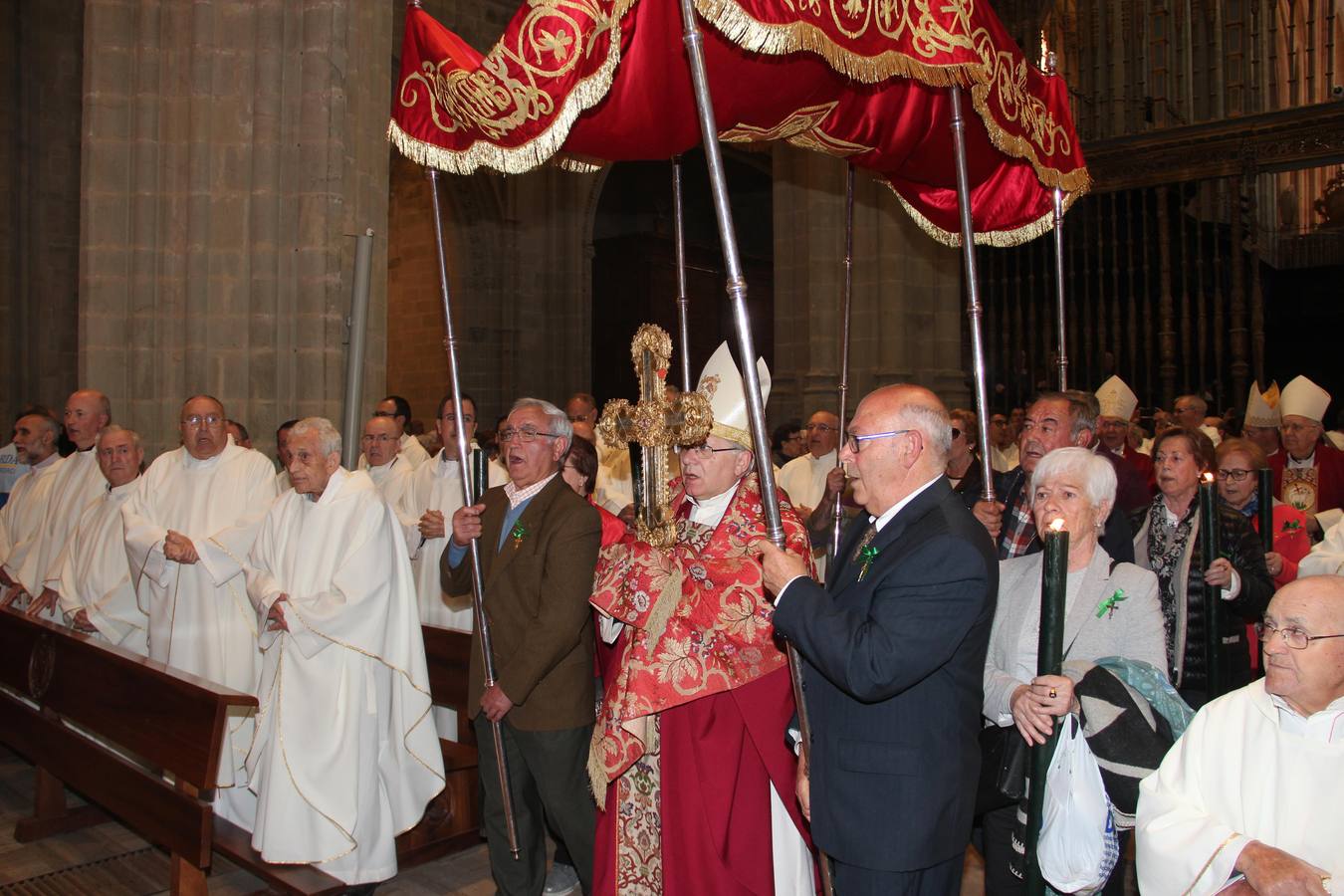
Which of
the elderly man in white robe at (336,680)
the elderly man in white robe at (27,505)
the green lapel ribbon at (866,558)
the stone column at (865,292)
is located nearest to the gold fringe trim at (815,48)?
the green lapel ribbon at (866,558)

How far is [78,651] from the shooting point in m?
4.25

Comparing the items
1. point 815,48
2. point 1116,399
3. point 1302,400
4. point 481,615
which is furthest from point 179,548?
point 1302,400

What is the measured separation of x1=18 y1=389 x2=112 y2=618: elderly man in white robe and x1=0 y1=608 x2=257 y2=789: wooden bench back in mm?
1018

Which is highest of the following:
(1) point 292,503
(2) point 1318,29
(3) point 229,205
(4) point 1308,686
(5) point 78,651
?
(2) point 1318,29

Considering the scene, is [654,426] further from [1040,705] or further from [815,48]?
[1040,705]

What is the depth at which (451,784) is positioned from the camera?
14.9 ft

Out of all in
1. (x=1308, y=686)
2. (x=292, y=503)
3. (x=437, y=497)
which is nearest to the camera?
(x=1308, y=686)

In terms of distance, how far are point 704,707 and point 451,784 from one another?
69.5 inches

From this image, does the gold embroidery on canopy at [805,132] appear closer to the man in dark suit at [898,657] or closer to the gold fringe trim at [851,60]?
the gold fringe trim at [851,60]

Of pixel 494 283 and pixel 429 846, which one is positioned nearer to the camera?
pixel 429 846

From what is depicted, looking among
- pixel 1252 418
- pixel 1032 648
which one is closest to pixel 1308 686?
pixel 1032 648

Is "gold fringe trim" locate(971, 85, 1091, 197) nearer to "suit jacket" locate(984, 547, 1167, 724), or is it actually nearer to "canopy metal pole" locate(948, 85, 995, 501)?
"canopy metal pole" locate(948, 85, 995, 501)

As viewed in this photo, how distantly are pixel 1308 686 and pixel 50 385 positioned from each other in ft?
37.6

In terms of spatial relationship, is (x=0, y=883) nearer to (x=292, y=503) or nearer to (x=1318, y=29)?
(x=292, y=503)
